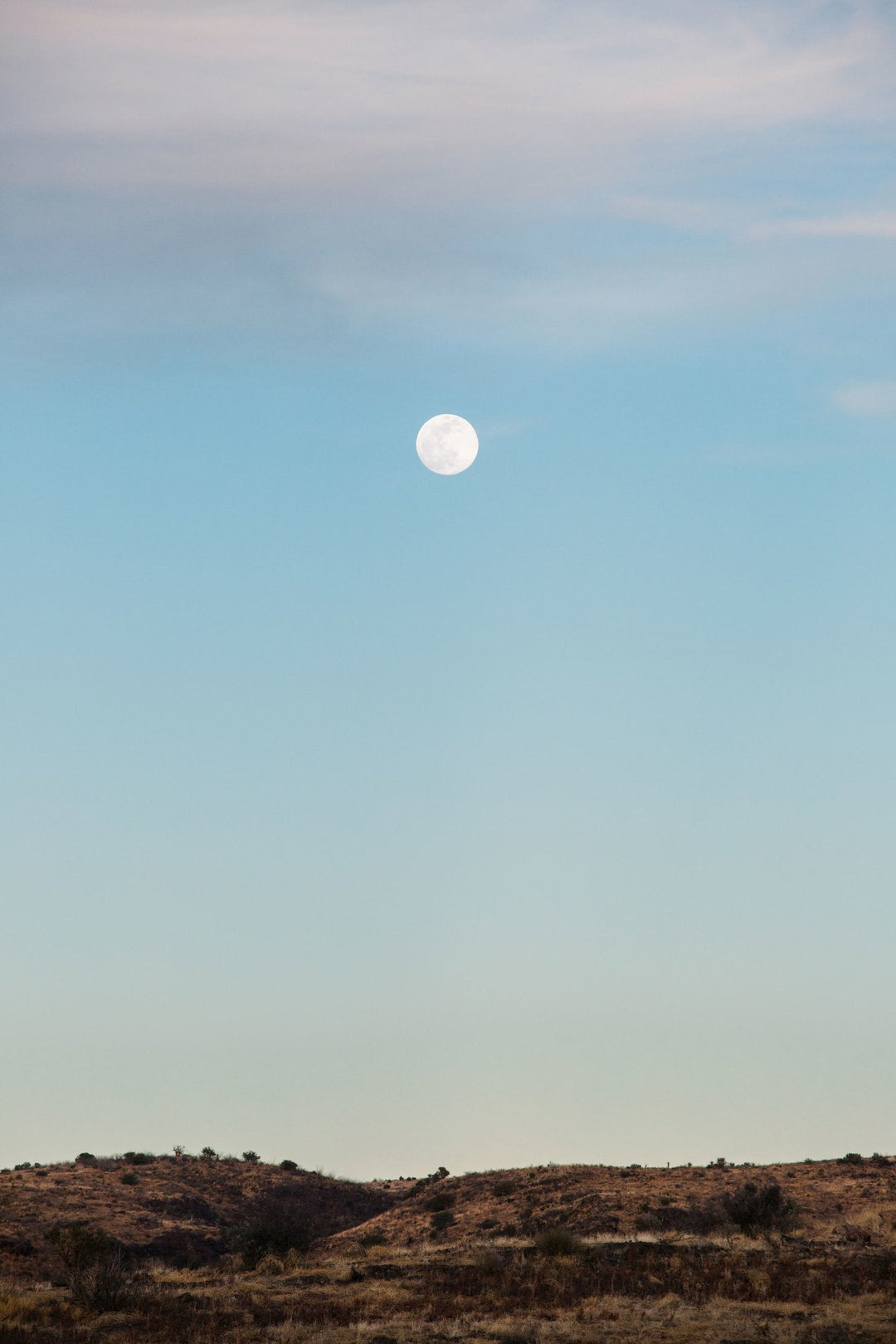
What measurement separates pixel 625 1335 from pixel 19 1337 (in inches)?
661

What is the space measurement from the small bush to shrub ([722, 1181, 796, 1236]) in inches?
420

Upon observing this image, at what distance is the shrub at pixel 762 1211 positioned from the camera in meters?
53.8

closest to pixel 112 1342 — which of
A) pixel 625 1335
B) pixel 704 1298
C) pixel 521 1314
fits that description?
pixel 521 1314

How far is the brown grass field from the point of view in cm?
3247

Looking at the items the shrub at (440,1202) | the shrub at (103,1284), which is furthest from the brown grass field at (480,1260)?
the shrub at (440,1202)

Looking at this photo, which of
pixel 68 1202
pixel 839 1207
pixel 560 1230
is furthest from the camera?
pixel 68 1202

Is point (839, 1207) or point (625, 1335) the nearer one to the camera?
point (625, 1335)

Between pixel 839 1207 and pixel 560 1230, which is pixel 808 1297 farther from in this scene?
pixel 839 1207

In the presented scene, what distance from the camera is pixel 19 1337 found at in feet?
105

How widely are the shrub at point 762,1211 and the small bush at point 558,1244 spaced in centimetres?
1066

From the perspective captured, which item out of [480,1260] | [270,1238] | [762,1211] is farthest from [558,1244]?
[270,1238]

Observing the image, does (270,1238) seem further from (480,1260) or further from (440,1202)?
(440,1202)

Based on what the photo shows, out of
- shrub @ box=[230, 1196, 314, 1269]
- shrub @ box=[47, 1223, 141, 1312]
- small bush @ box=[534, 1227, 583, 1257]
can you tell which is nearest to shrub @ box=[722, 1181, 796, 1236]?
small bush @ box=[534, 1227, 583, 1257]

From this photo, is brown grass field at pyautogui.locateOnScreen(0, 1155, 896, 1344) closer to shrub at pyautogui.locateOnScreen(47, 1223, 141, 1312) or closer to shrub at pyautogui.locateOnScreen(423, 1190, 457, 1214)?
shrub at pyautogui.locateOnScreen(47, 1223, 141, 1312)
